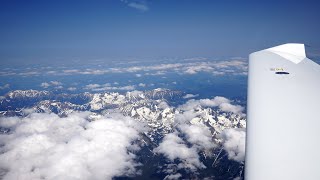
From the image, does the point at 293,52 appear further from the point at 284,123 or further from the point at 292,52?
the point at 284,123

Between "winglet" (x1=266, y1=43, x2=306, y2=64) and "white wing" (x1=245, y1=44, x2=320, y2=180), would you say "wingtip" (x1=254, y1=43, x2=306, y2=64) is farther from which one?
"white wing" (x1=245, y1=44, x2=320, y2=180)

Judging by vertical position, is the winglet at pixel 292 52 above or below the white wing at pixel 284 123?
above

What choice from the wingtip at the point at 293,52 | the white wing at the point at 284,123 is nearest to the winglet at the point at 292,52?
the wingtip at the point at 293,52

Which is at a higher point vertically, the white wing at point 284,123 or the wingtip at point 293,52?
the wingtip at point 293,52

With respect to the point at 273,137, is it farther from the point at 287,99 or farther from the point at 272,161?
the point at 287,99

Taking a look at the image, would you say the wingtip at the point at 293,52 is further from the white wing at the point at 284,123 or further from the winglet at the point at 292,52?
the white wing at the point at 284,123

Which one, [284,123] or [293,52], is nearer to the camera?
[284,123]

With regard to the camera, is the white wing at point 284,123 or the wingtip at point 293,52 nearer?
the white wing at point 284,123

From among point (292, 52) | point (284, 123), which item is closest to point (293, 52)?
point (292, 52)
